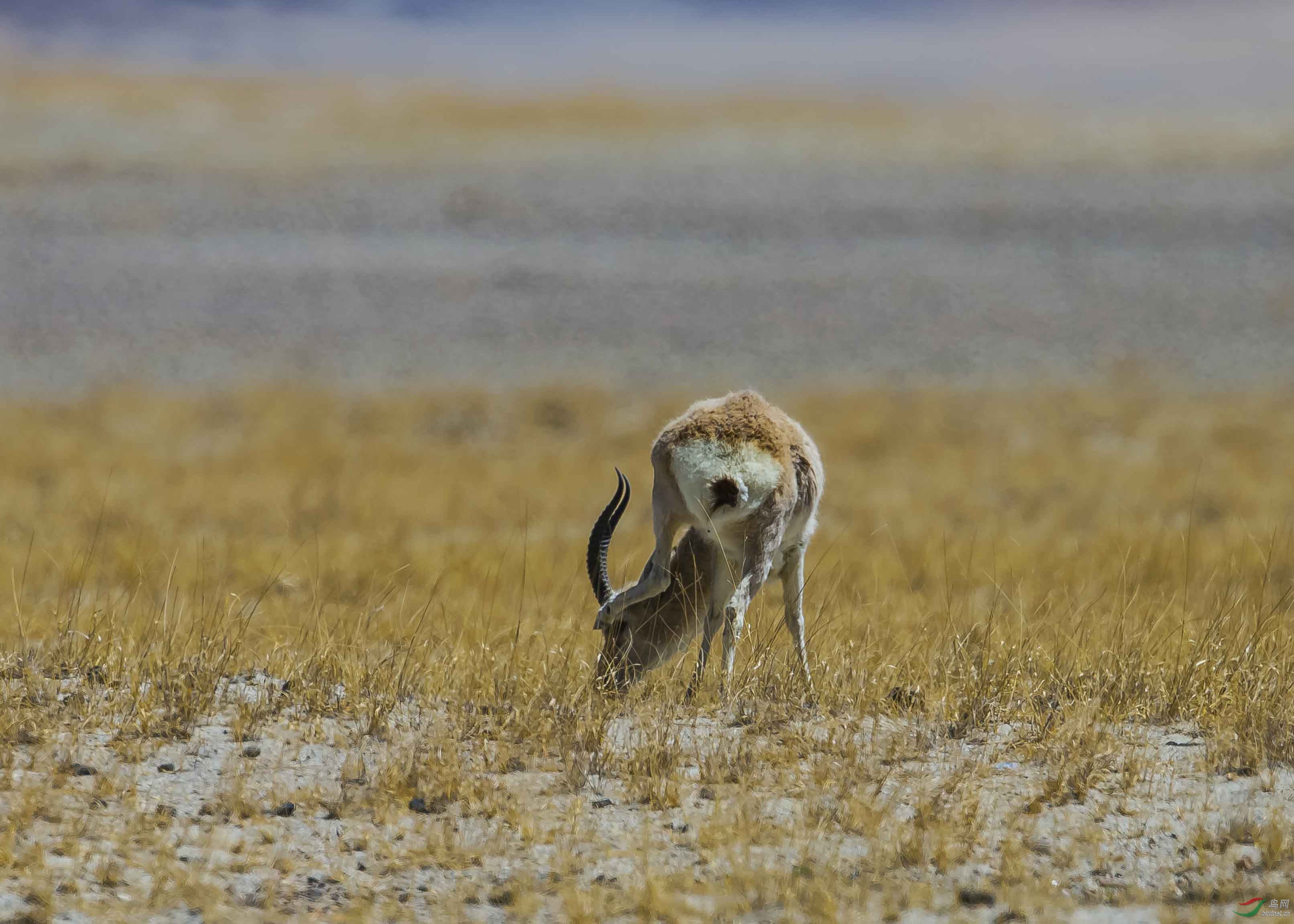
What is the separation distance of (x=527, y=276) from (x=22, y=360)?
951 centimetres

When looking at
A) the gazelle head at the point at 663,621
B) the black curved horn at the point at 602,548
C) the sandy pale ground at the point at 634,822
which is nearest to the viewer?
the sandy pale ground at the point at 634,822

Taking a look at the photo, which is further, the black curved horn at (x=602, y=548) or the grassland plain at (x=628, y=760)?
the black curved horn at (x=602, y=548)

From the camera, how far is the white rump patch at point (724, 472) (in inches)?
223

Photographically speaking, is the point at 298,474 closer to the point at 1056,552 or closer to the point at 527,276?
the point at 1056,552

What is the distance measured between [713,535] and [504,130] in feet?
103

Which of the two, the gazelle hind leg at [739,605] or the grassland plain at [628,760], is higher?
the gazelle hind leg at [739,605]

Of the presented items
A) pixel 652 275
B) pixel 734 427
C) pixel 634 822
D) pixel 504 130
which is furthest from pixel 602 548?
A: pixel 504 130

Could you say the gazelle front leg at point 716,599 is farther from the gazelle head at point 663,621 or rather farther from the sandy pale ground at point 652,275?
the sandy pale ground at point 652,275

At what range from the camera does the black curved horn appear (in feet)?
19.5

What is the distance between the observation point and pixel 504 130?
35.7 meters

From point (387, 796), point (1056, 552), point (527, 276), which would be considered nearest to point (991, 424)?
point (1056, 552)

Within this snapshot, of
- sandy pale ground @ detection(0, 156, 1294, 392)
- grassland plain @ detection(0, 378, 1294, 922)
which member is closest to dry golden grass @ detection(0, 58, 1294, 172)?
sandy pale ground @ detection(0, 156, 1294, 392)

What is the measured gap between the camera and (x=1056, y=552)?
11500 mm

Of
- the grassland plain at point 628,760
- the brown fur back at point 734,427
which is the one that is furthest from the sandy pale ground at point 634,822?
the brown fur back at point 734,427
